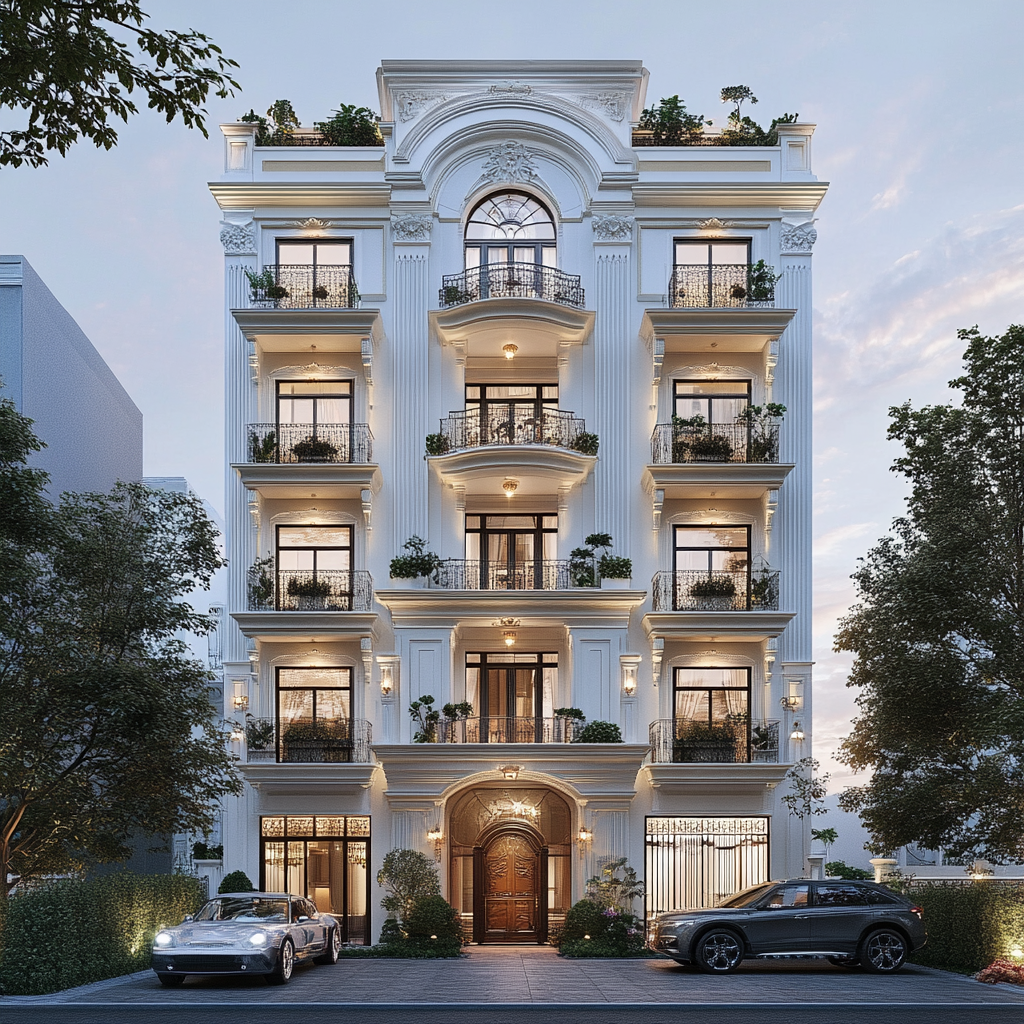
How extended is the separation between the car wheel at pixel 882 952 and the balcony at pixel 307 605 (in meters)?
12.2

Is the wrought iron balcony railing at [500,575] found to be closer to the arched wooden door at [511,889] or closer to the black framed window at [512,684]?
the black framed window at [512,684]

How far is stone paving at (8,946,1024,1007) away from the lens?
15539 millimetres

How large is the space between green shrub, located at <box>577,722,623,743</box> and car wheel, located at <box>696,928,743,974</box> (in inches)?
269

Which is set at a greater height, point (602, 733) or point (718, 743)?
point (602, 733)

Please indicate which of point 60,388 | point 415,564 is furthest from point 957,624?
point 60,388

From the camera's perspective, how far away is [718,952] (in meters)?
19.0

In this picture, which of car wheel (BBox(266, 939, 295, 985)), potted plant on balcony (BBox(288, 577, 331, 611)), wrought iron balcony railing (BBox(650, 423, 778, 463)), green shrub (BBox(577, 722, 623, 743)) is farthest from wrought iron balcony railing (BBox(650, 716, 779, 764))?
car wheel (BBox(266, 939, 295, 985))

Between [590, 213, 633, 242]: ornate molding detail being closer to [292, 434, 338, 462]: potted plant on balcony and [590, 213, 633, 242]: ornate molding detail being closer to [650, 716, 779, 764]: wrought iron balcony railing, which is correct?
[292, 434, 338, 462]: potted plant on balcony

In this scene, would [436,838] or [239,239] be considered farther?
[239,239]

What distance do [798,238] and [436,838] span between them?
1622cm

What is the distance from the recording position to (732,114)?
1162 inches

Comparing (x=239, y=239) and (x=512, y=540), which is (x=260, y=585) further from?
(x=239, y=239)

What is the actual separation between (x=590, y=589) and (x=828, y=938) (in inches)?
369

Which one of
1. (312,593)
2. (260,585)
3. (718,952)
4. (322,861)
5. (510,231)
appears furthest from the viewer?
(510,231)
